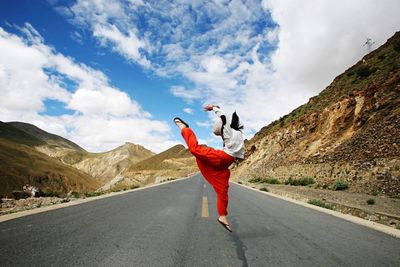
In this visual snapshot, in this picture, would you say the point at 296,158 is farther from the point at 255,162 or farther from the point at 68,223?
the point at 68,223

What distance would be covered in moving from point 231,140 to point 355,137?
2628 cm

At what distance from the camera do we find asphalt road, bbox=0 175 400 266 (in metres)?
3.86

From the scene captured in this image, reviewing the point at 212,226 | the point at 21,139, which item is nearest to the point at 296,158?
the point at 212,226

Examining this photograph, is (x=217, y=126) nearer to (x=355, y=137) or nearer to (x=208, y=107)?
(x=208, y=107)

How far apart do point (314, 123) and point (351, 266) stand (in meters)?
39.2

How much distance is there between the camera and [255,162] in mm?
56688

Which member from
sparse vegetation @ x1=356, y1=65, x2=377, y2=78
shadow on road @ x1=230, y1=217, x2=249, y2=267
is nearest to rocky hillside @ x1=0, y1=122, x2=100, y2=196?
shadow on road @ x1=230, y1=217, x2=249, y2=267

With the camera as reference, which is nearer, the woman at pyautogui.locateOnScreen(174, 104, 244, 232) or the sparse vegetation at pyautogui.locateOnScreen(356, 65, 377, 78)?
the woman at pyautogui.locateOnScreen(174, 104, 244, 232)

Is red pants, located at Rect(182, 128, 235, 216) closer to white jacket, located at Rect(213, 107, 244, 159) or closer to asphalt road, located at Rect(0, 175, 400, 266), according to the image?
white jacket, located at Rect(213, 107, 244, 159)

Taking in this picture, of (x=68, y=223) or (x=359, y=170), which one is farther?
(x=359, y=170)

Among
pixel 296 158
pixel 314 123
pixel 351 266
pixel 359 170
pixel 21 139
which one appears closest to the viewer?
pixel 351 266

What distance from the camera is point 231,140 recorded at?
15.9 ft

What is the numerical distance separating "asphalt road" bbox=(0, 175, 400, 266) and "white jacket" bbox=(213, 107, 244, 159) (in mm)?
1526

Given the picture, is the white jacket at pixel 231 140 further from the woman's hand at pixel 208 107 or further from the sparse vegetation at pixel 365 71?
the sparse vegetation at pixel 365 71
